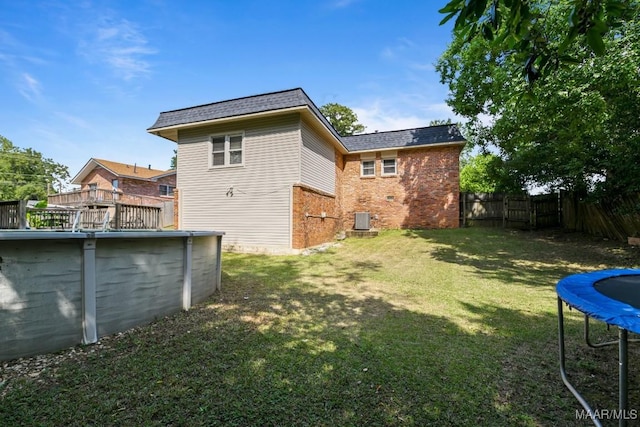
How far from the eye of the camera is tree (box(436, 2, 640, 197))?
639 cm

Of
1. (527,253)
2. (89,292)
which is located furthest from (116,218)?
(527,253)

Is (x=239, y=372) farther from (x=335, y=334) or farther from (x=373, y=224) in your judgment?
(x=373, y=224)

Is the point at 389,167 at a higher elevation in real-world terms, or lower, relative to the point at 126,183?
lower

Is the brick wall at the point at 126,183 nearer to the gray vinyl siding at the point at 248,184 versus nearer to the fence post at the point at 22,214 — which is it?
the gray vinyl siding at the point at 248,184

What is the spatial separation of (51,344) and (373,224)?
13.2 metres

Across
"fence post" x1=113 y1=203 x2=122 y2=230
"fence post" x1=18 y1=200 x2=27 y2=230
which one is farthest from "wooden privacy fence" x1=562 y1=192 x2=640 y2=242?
"fence post" x1=18 y1=200 x2=27 y2=230

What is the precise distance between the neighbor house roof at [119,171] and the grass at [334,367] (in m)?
25.3

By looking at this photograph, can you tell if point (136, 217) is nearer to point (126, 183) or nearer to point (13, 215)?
point (13, 215)

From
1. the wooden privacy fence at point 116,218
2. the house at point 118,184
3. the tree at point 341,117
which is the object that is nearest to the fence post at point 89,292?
the wooden privacy fence at point 116,218

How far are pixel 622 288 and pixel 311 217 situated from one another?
8.59 m

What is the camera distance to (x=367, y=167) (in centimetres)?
1491

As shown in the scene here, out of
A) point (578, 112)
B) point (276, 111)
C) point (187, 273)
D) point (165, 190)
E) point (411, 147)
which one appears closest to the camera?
point (187, 273)

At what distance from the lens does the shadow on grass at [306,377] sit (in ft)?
6.16

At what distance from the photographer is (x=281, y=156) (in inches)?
383
